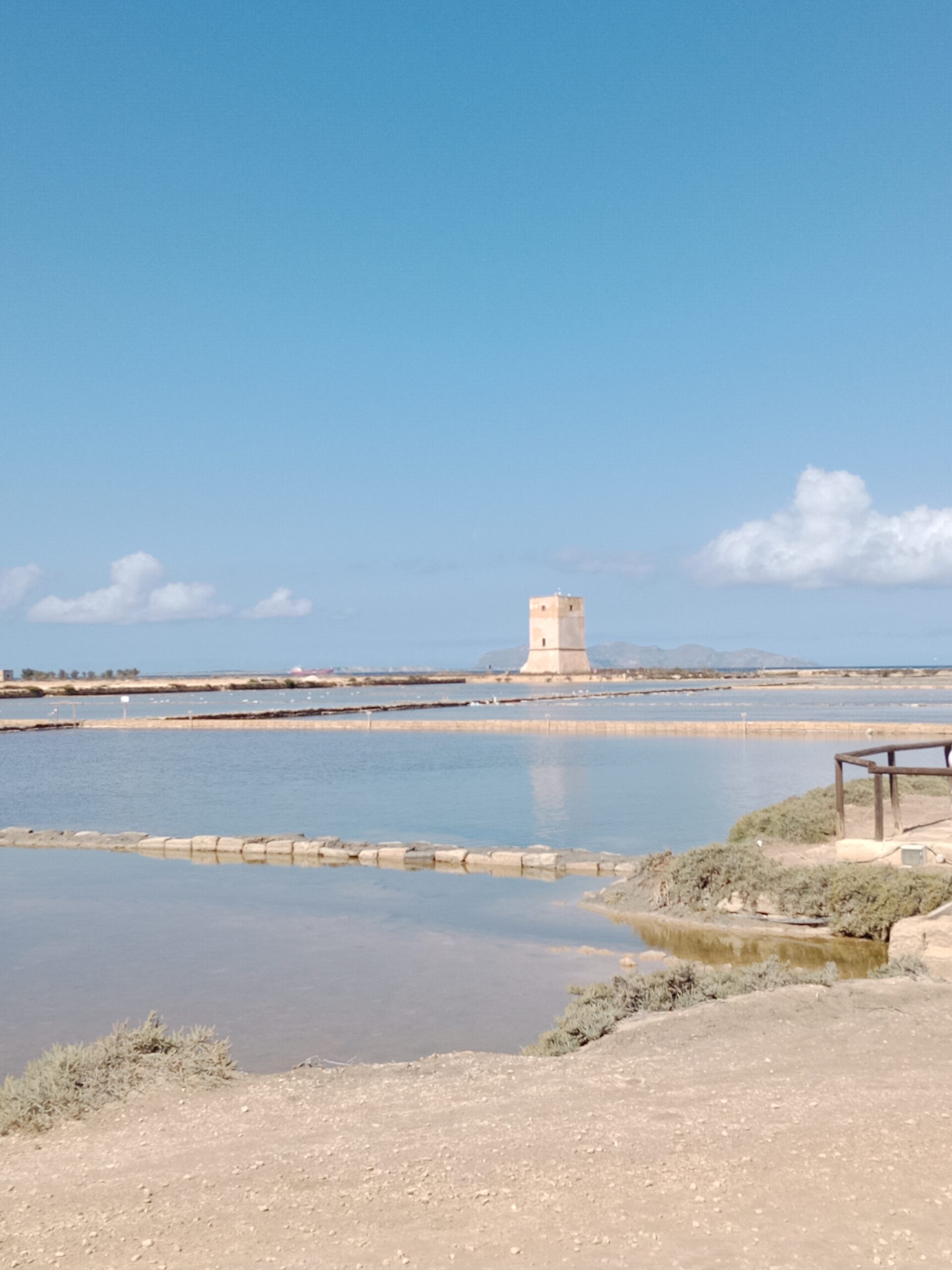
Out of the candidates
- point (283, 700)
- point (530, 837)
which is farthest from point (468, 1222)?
point (283, 700)

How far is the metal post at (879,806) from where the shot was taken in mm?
7372

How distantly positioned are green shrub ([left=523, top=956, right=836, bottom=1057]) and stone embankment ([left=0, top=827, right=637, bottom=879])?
12.6 feet

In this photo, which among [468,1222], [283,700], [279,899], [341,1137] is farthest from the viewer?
[283,700]

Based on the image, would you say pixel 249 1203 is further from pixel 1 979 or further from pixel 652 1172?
pixel 1 979

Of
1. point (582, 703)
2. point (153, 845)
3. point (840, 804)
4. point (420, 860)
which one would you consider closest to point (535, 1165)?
point (840, 804)

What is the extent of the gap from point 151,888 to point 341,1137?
6.35 m

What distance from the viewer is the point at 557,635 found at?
253ft

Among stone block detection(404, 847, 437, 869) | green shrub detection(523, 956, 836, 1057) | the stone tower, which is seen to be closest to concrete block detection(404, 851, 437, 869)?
stone block detection(404, 847, 437, 869)

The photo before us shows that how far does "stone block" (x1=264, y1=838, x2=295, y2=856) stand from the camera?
1082cm

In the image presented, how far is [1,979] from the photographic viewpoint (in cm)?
645

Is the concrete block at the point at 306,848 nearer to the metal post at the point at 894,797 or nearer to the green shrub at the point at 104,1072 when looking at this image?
the metal post at the point at 894,797

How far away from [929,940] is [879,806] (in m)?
1.76

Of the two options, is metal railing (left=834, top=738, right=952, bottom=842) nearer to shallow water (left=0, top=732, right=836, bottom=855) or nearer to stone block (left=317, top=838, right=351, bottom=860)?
shallow water (left=0, top=732, right=836, bottom=855)

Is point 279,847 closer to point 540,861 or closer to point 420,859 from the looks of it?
point 420,859
